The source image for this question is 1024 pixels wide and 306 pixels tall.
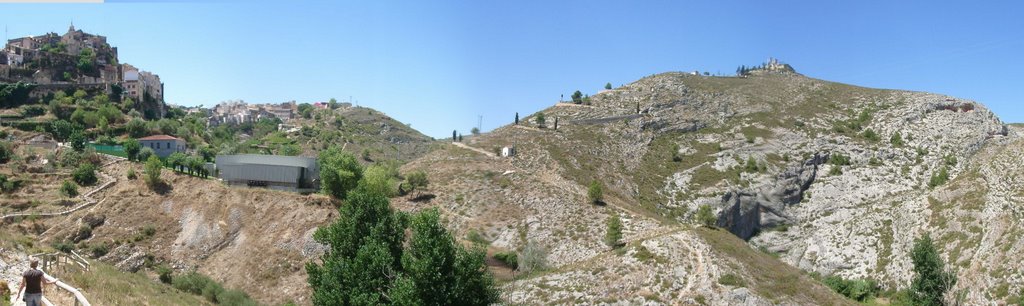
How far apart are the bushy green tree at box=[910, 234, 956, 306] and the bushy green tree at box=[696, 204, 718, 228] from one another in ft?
58.4

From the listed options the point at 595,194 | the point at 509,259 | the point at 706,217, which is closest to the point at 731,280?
the point at 509,259

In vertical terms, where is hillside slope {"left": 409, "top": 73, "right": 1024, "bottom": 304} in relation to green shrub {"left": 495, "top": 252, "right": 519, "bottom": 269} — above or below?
above

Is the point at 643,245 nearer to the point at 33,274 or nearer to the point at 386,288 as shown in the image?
the point at 386,288

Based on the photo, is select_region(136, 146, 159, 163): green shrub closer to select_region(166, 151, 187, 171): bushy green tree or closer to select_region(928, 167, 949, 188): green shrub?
select_region(166, 151, 187, 171): bushy green tree

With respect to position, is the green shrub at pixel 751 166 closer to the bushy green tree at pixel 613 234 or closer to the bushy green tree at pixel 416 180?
the bushy green tree at pixel 613 234

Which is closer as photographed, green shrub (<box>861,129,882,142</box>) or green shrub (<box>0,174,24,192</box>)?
green shrub (<box>0,174,24,192</box>)

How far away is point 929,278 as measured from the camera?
5328 cm

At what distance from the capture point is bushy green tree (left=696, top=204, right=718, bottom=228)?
66062 millimetres

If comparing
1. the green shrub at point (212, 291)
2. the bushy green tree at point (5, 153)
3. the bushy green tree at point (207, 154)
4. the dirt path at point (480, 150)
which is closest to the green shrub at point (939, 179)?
the dirt path at point (480, 150)

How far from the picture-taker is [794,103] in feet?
338

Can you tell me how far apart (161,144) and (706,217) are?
6071cm

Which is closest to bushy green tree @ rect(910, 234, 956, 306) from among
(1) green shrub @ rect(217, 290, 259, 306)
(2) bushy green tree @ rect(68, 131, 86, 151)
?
(1) green shrub @ rect(217, 290, 259, 306)

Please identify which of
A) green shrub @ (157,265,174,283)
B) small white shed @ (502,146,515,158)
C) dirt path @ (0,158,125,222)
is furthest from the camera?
small white shed @ (502,146,515,158)

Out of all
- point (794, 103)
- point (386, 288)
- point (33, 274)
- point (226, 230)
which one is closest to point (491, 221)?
point (226, 230)
